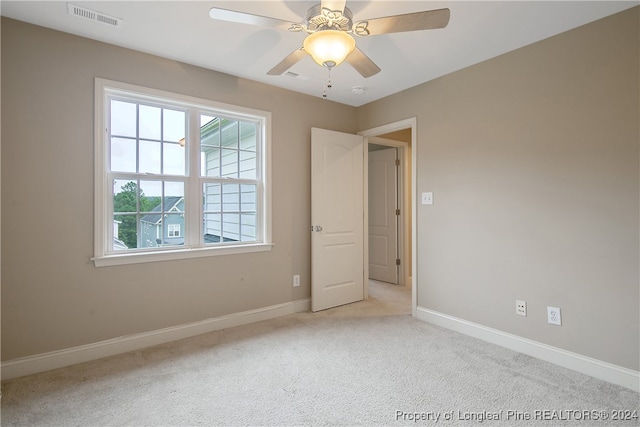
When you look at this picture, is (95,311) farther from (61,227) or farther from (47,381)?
(61,227)

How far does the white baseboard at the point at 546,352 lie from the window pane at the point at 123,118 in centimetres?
334

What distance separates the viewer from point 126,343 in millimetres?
2648

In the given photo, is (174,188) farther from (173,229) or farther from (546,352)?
(546,352)

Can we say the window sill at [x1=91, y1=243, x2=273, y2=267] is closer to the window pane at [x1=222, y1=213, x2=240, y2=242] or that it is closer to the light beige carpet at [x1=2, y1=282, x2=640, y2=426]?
the window pane at [x1=222, y1=213, x2=240, y2=242]

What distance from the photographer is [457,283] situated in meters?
3.10

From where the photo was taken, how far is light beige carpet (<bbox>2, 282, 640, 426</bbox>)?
1.85 m

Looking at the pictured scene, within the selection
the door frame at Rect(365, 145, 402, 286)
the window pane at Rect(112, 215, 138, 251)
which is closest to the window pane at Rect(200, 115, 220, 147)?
the window pane at Rect(112, 215, 138, 251)

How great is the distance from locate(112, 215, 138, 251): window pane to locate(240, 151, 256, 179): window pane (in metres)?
1.10

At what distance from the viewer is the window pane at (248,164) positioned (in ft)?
11.1

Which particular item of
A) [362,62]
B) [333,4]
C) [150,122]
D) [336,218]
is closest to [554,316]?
[336,218]

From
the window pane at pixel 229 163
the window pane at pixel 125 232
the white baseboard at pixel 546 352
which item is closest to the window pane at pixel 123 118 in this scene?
the window pane at pixel 125 232

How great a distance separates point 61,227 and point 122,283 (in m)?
0.61

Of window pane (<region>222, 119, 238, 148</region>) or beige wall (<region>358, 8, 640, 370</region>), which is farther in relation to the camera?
window pane (<region>222, 119, 238, 148</region>)

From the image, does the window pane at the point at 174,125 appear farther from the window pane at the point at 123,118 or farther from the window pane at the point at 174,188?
the window pane at the point at 174,188
